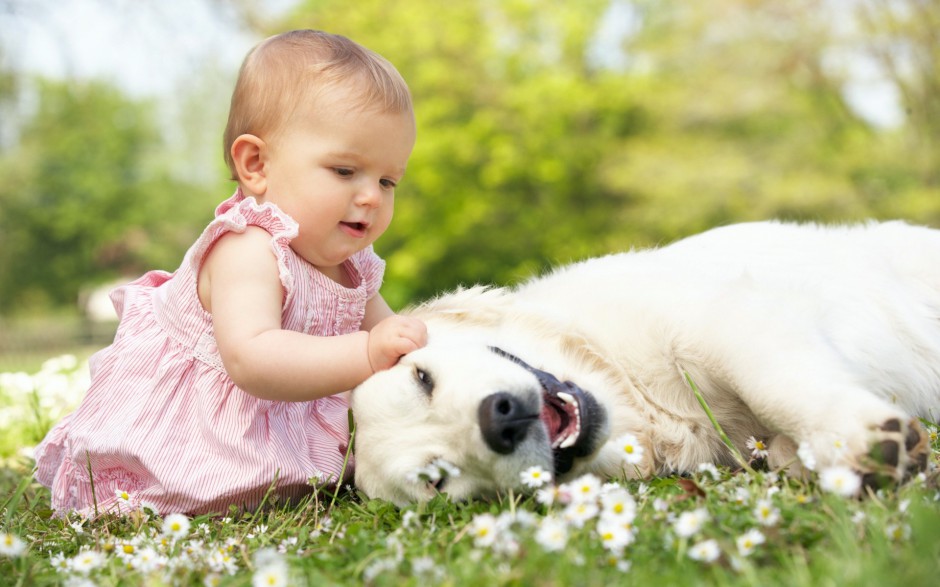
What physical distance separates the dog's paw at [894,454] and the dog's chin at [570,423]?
786 millimetres

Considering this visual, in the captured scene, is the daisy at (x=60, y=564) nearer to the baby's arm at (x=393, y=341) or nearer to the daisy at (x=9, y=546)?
the daisy at (x=9, y=546)

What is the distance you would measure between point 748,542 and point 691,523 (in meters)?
0.12

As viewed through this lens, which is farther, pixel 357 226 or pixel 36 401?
pixel 36 401

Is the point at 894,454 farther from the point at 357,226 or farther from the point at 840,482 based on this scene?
the point at 357,226

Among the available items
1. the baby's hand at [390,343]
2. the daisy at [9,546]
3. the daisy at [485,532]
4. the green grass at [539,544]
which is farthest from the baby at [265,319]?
the daisy at [485,532]

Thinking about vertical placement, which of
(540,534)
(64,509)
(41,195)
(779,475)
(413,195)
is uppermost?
(540,534)

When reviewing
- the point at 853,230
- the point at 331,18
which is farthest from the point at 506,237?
the point at 853,230

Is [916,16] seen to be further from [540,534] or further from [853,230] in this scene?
[540,534]

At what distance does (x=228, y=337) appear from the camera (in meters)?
2.71

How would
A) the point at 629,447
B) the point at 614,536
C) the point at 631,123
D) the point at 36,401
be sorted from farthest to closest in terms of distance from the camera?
the point at 631,123 < the point at 36,401 < the point at 629,447 < the point at 614,536

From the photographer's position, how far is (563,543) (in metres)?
1.75

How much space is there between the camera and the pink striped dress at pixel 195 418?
9.55 ft

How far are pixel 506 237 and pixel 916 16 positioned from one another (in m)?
10.6

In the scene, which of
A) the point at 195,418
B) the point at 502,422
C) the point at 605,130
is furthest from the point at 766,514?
the point at 605,130
